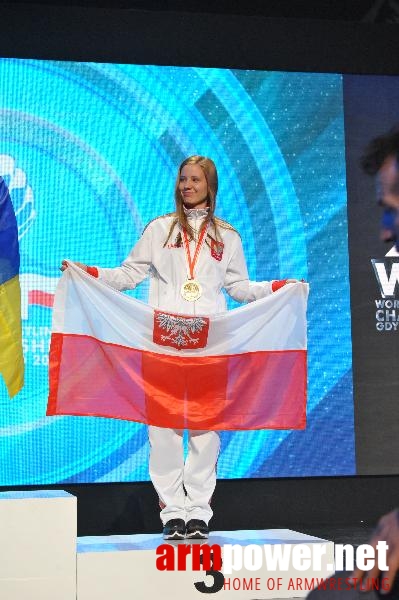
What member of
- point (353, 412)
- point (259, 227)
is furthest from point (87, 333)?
point (353, 412)

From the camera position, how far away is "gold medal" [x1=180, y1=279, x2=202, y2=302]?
3871mm

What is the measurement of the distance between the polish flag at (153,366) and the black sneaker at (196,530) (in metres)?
0.39

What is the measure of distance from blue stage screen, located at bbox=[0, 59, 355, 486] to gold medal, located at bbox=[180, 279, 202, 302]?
1.30 meters

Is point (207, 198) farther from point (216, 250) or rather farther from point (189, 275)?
point (189, 275)

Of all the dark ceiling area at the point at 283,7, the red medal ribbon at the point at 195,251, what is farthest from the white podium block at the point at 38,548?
the dark ceiling area at the point at 283,7

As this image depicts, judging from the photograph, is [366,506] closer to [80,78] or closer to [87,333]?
[87,333]

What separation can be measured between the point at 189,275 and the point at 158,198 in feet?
4.63

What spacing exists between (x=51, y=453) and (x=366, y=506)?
1895 mm

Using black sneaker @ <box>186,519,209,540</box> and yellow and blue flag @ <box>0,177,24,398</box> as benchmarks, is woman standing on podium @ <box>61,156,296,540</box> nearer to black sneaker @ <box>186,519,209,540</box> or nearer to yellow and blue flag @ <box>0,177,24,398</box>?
black sneaker @ <box>186,519,209,540</box>

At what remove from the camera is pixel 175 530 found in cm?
360

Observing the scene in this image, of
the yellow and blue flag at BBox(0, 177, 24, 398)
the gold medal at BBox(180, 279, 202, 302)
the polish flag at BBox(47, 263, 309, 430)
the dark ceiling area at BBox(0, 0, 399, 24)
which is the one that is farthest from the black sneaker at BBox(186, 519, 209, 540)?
the dark ceiling area at BBox(0, 0, 399, 24)

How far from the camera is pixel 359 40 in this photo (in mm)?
5668

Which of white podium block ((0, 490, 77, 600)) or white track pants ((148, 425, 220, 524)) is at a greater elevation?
white track pants ((148, 425, 220, 524))

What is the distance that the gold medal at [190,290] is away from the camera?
387 centimetres
